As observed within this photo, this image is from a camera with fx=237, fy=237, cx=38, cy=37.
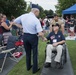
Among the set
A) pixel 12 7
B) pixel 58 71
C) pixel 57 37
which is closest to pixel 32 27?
pixel 57 37

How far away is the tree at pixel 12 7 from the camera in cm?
5047

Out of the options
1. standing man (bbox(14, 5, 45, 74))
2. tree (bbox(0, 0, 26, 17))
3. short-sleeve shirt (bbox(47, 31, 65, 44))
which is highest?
standing man (bbox(14, 5, 45, 74))

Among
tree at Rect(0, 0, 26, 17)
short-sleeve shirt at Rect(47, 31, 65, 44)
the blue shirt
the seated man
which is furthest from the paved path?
tree at Rect(0, 0, 26, 17)

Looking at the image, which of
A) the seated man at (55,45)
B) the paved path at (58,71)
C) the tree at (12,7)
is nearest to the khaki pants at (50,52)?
the seated man at (55,45)

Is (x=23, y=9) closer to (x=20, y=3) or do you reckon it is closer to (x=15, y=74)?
(x=20, y=3)

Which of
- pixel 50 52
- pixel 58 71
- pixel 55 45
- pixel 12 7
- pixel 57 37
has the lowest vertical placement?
pixel 12 7

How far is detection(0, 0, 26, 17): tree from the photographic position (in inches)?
1987

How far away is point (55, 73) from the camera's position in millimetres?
6117

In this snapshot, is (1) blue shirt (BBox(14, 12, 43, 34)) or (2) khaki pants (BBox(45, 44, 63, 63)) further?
(2) khaki pants (BBox(45, 44, 63, 63))

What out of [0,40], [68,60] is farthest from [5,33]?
[68,60]

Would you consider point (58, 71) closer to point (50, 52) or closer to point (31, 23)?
point (50, 52)

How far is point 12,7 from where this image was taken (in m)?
53.2

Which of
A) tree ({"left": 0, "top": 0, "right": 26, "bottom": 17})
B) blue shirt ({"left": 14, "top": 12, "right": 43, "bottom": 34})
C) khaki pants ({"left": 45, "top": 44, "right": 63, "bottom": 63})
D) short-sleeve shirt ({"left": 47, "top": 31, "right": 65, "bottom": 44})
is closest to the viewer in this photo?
blue shirt ({"left": 14, "top": 12, "right": 43, "bottom": 34})

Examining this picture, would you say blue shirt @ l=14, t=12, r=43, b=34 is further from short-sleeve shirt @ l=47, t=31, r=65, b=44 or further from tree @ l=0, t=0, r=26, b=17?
tree @ l=0, t=0, r=26, b=17
